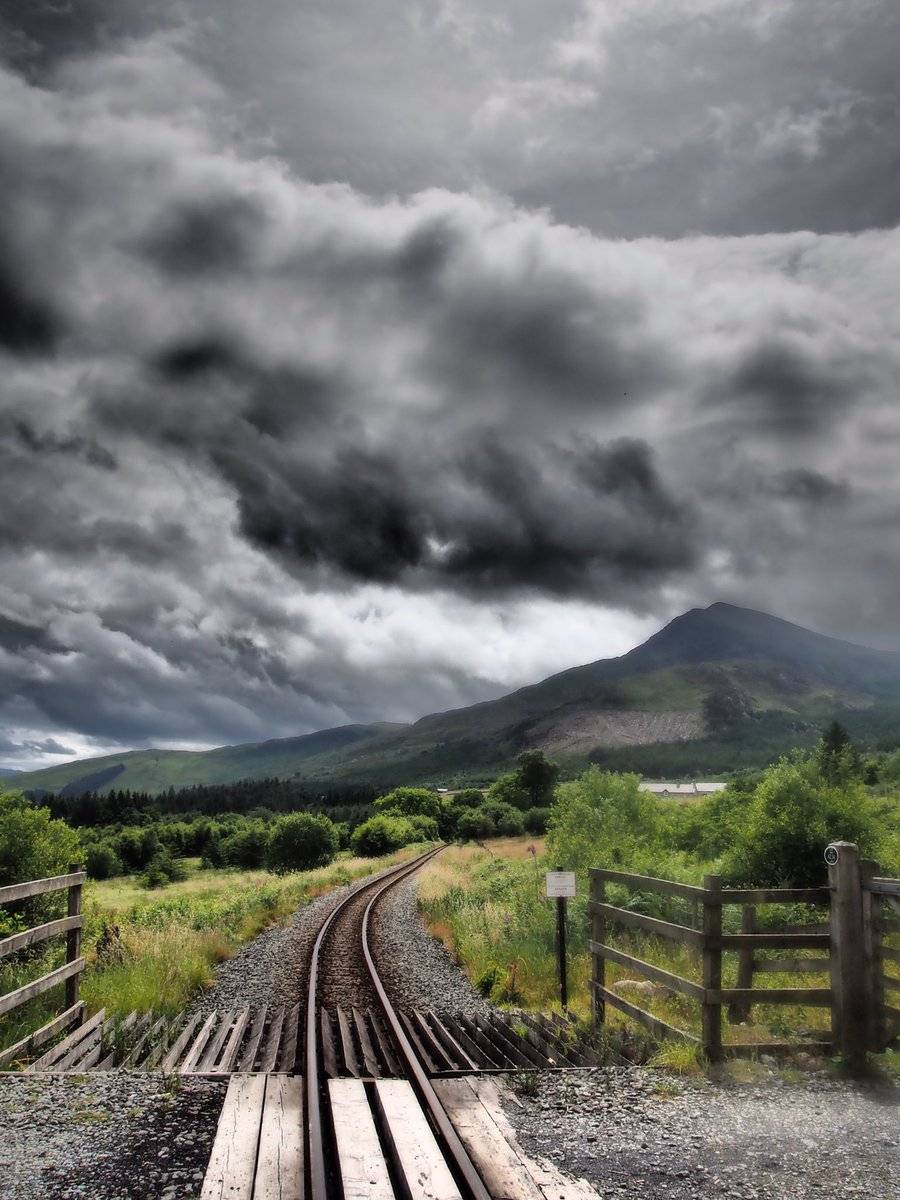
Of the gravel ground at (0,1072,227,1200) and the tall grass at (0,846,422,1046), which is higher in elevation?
the gravel ground at (0,1072,227,1200)

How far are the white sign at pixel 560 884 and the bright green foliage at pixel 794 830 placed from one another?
16550 mm

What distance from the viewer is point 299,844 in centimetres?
7512

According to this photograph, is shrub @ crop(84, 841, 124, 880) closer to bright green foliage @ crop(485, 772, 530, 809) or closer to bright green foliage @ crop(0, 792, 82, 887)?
bright green foliage @ crop(485, 772, 530, 809)

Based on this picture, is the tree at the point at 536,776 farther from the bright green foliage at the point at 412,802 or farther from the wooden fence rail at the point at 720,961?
the wooden fence rail at the point at 720,961

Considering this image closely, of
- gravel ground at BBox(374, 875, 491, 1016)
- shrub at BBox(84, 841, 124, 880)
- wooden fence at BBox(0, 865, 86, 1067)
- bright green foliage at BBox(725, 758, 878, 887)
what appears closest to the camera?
wooden fence at BBox(0, 865, 86, 1067)

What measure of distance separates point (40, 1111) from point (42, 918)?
34.4 ft

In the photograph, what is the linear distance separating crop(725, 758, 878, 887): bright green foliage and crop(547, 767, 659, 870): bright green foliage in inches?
192

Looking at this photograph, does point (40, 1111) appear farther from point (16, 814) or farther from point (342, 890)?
point (342, 890)

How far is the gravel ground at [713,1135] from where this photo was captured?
5098 millimetres

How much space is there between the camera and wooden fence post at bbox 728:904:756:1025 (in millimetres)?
7920

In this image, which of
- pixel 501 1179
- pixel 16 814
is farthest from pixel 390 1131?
pixel 16 814

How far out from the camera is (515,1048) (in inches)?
332

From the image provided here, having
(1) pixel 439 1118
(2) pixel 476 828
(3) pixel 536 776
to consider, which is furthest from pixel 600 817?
(3) pixel 536 776

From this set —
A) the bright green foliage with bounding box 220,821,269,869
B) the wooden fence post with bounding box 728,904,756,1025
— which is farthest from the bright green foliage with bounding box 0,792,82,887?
the bright green foliage with bounding box 220,821,269,869
